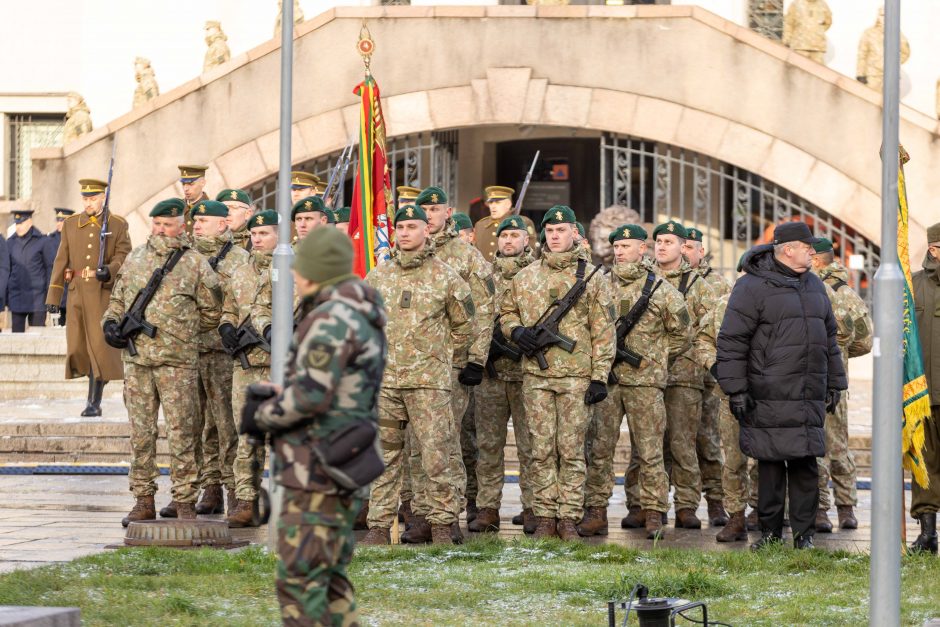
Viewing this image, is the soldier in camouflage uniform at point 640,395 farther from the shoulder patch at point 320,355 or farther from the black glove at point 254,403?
the shoulder patch at point 320,355

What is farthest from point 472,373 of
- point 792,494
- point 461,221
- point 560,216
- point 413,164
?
point 413,164

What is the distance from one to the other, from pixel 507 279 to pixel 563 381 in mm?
1502

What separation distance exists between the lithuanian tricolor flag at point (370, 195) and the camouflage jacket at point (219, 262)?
0.97 m

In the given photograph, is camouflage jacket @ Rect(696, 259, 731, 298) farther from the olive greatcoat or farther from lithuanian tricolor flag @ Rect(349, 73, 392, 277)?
the olive greatcoat

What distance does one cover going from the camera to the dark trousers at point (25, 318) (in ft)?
77.0

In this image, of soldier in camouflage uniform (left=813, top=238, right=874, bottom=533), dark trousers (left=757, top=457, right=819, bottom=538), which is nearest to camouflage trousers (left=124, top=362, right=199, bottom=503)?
dark trousers (left=757, top=457, right=819, bottom=538)

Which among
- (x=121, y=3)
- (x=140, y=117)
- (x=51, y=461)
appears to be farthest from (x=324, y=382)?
(x=121, y=3)

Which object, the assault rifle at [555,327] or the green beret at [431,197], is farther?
the green beret at [431,197]

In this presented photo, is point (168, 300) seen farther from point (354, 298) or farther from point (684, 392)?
point (354, 298)

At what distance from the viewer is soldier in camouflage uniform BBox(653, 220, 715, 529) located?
40.2 ft

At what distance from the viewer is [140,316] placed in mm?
11703

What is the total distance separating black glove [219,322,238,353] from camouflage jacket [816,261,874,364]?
13.6 ft

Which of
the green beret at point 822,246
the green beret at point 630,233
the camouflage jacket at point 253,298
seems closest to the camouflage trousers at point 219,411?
the camouflage jacket at point 253,298

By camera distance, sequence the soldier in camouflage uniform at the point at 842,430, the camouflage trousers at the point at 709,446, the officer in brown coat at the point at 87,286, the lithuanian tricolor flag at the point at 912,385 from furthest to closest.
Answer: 1. the officer in brown coat at the point at 87,286
2. the camouflage trousers at the point at 709,446
3. the soldier in camouflage uniform at the point at 842,430
4. the lithuanian tricolor flag at the point at 912,385
